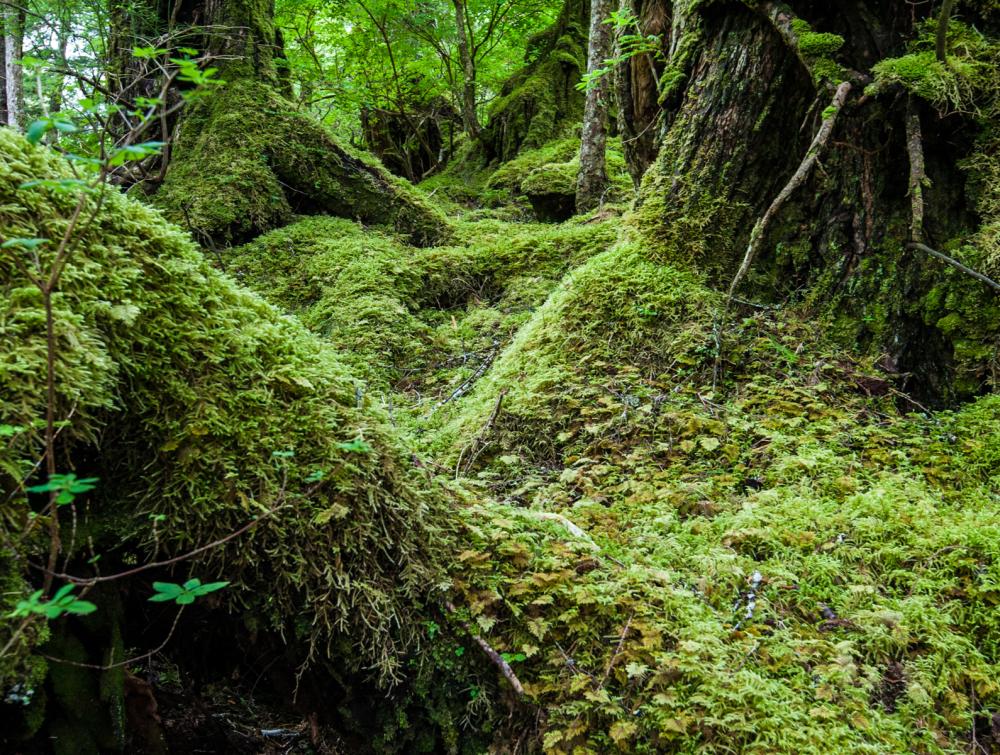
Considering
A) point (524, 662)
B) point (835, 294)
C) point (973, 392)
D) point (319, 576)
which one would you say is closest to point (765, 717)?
point (524, 662)

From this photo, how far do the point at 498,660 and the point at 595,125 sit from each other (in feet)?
26.3

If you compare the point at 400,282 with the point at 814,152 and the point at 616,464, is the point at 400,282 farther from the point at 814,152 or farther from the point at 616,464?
the point at 814,152

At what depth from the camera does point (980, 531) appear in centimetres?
260

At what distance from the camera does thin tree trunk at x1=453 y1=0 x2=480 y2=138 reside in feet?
40.0

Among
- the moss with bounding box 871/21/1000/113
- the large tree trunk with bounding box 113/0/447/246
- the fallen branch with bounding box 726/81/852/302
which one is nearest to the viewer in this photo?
the moss with bounding box 871/21/1000/113

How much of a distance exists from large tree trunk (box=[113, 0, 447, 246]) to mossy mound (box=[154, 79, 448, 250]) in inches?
0.5

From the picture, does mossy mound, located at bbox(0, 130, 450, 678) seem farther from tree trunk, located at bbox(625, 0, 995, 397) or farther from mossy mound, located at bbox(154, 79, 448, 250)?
mossy mound, located at bbox(154, 79, 448, 250)

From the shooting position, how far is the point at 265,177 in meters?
7.30

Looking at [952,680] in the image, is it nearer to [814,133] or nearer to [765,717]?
[765,717]

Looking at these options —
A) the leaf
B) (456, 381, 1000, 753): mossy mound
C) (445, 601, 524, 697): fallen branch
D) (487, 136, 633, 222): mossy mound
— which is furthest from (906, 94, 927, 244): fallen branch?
(487, 136, 633, 222): mossy mound

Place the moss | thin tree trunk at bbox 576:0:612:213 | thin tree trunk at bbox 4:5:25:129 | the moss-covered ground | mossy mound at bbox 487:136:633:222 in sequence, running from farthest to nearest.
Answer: thin tree trunk at bbox 4:5:25:129 < mossy mound at bbox 487:136:633:222 < thin tree trunk at bbox 576:0:612:213 < the moss < the moss-covered ground

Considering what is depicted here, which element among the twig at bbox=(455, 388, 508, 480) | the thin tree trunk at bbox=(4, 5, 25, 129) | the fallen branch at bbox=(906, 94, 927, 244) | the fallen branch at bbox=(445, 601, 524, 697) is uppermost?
the thin tree trunk at bbox=(4, 5, 25, 129)

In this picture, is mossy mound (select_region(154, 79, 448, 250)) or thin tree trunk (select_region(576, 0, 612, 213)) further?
thin tree trunk (select_region(576, 0, 612, 213))

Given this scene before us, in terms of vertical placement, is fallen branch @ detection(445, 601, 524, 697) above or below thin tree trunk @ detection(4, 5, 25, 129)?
below
